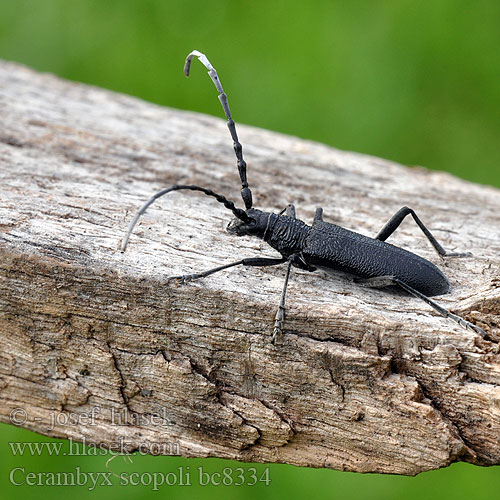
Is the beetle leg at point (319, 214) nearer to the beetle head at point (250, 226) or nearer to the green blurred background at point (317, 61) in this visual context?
the beetle head at point (250, 226)

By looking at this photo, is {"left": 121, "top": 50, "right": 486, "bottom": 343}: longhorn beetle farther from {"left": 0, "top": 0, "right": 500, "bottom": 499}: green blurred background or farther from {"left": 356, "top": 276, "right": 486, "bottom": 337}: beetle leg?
{"left": 0, "top": 0, "right": 500, "bottom": 499}: green blurred background

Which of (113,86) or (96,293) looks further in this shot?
(113,86)

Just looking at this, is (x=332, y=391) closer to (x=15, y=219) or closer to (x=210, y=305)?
(x=210, y=305)

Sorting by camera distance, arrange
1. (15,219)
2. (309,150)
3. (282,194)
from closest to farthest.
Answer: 1. (15,219)
2. (282,194)
3. (309,150)

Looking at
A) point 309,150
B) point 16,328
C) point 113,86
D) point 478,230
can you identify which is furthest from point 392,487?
point 113,86

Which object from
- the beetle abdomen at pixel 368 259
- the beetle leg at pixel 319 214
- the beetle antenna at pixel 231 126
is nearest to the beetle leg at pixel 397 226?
the beetle abdomen at pixel 368 259
